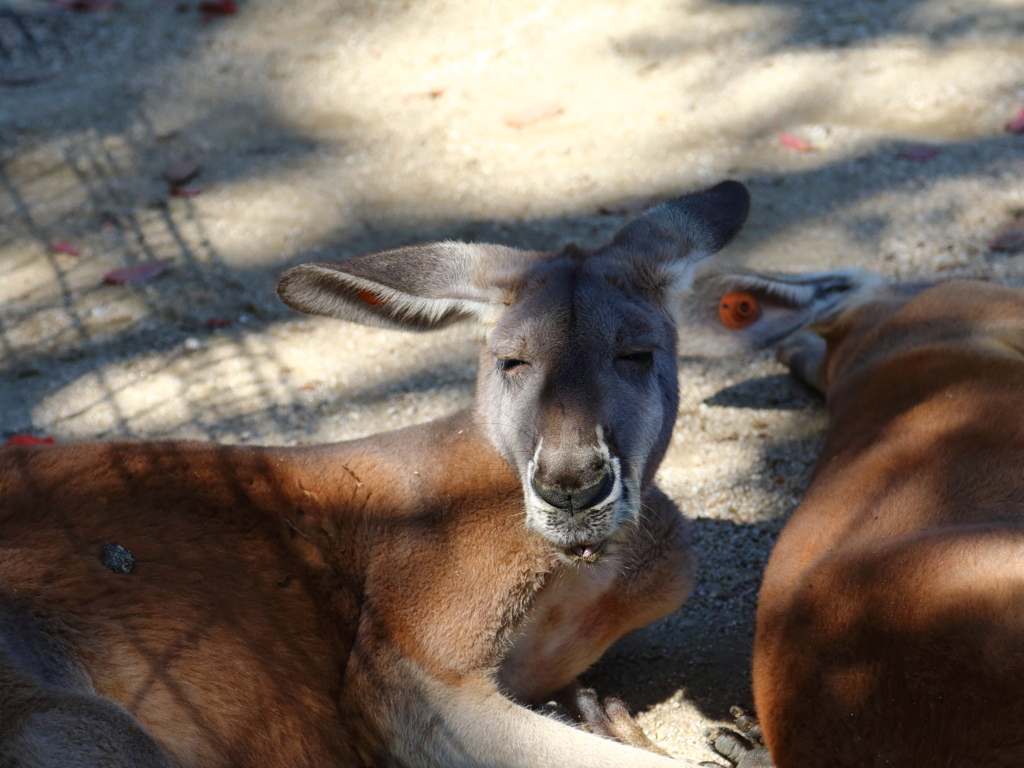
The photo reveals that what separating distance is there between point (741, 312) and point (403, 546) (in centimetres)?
174

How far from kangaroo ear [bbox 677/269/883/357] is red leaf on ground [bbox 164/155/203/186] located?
10.8 feet

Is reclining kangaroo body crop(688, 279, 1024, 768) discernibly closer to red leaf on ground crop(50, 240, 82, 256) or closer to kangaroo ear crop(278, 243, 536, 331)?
kangaroo ear crop(278, 243, 536, 331)

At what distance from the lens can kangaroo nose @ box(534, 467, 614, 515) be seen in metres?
2.51

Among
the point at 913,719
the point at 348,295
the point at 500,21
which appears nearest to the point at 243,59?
the point at 500,21

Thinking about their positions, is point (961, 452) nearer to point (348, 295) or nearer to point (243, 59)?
point (348, 295)

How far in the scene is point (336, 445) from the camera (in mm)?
3195

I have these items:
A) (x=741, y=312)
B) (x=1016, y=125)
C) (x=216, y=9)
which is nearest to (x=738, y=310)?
(x=741, y=312)

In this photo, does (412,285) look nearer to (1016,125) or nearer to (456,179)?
(456,179)

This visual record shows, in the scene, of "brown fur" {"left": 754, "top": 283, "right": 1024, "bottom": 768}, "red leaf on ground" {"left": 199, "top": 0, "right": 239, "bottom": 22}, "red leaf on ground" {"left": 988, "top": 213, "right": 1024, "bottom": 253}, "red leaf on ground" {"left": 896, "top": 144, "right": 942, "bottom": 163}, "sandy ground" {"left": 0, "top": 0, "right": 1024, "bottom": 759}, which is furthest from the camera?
"red leaf on ground" {"left": 199, "top": 0, "right": 239, "bottom": 22}

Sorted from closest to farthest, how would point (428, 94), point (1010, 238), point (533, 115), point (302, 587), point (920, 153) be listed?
point (302, 587), point (1010, 238), point (920, 153), point (533, 115), point (428, 94)

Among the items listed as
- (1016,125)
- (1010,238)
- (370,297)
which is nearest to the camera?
(370,297)

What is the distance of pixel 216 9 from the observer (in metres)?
7.51

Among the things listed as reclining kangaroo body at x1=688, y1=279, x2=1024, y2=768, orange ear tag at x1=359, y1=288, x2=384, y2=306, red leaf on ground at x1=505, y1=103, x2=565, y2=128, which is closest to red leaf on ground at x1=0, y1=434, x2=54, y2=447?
orange ear tag at x1=359, y1=288, x2=384, y2=306

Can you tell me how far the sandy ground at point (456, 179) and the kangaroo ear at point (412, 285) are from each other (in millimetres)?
1260
